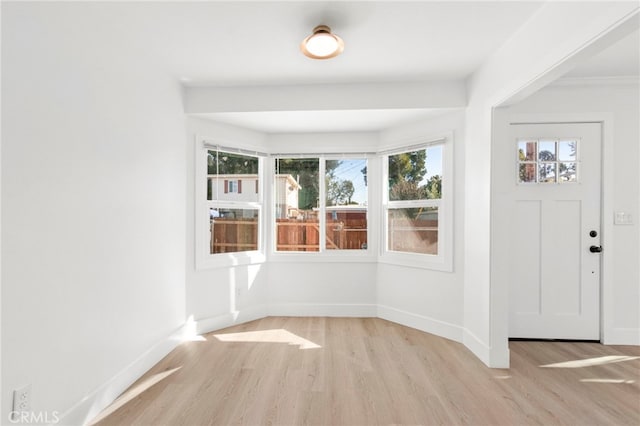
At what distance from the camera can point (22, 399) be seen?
1.39m

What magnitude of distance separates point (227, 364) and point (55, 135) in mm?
1966

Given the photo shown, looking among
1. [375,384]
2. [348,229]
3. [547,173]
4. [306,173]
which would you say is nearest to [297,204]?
[306,173]

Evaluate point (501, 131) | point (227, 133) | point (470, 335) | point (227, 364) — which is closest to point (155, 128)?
point (227, 133)

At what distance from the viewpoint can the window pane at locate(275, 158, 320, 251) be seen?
371 cm

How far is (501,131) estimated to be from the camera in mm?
2396

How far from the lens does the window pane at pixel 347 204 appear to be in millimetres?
3697

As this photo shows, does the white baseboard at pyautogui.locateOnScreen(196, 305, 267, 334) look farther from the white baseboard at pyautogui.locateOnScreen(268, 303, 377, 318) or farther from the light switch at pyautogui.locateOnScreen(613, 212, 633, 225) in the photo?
the light switch at pyautogui.locateOnScreen(613, 212, 633, 225)

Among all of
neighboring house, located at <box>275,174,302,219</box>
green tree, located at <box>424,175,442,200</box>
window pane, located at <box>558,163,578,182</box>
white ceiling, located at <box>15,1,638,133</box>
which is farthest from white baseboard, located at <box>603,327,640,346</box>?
neighboring house, located at <box>275,174,302,219</box>

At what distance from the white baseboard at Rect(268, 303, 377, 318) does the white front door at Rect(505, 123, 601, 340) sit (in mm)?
1468

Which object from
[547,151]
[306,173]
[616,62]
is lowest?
[306,173]

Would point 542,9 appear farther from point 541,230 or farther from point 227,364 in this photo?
point 227,364

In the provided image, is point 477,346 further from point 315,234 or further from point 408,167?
point 315,234

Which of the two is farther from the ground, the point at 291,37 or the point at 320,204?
the point at 291,37

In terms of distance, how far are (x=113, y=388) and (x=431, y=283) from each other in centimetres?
280
